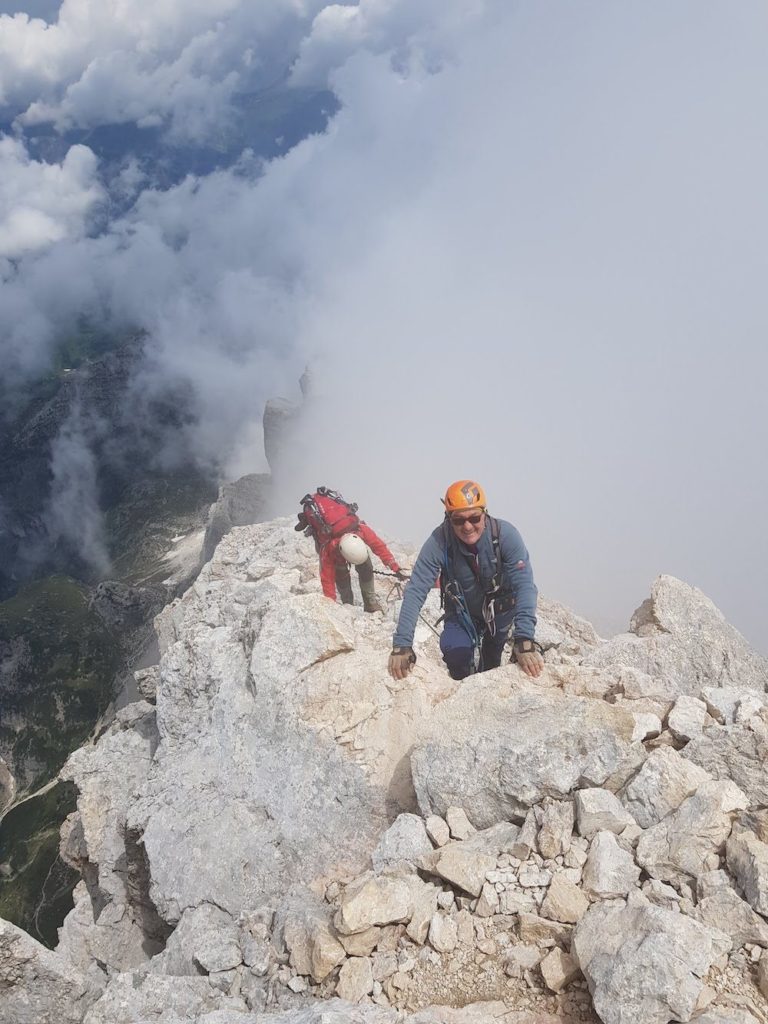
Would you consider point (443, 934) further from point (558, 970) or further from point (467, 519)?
point (467, 519)

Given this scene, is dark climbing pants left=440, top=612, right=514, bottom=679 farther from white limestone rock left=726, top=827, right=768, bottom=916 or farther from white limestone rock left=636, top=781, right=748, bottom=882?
white limestone rock left=726, top=827, right=768, bottom=916

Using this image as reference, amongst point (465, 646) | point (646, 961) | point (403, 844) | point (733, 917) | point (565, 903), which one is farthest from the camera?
point (465, 646)

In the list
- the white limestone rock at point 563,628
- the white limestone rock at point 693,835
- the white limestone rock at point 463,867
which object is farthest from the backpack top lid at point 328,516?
the white limestone rock at point 693,835

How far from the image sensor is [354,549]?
57.9 ft

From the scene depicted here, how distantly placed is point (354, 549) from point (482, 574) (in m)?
6.61

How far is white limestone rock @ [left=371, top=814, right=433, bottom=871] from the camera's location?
29.2ft

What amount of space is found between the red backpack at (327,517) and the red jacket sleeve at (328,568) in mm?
240

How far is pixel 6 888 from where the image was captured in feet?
424

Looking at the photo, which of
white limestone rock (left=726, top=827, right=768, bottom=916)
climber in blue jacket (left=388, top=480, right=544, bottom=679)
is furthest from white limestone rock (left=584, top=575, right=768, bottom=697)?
white limestone rock (left=726, top=827, right=768, bottom=916)

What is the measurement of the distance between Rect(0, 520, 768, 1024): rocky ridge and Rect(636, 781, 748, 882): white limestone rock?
0.07 feet

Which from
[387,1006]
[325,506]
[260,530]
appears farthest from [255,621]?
[260,530]

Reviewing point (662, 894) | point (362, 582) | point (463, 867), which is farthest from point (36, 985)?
point (362, 582)

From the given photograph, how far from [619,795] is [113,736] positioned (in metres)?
15.1

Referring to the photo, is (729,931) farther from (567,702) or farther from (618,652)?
(618,652)
